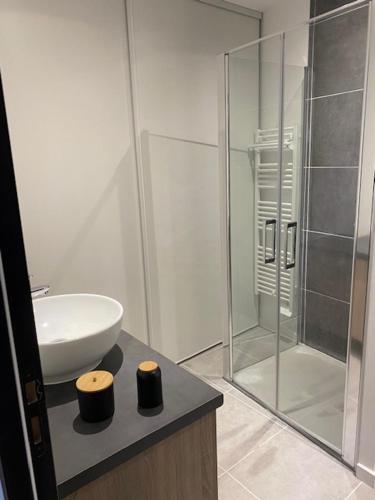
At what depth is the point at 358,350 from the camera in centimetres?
174

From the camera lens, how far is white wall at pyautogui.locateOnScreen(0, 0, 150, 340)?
1890 mm

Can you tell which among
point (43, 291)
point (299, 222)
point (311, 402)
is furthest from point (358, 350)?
point (43, 291)

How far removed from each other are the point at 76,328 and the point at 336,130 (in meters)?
2.05

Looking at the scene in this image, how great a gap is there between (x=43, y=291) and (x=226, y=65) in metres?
1.63

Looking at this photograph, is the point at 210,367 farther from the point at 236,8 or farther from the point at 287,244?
the point at 236,8

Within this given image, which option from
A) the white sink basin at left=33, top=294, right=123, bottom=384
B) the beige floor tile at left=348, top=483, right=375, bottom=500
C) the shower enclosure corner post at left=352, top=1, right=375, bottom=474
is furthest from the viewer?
the beige floor tile at left=348, top=483, right=375, bottom=500

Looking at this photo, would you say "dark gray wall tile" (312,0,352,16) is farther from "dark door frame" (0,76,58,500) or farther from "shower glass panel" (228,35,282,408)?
"dark door frame" (0,76,58,500)

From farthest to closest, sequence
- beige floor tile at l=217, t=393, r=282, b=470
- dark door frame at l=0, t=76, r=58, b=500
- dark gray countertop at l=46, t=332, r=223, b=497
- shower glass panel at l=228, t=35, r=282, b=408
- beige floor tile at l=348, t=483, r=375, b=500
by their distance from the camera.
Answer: shower glass panel at l=228, t=35, r=282, b=408 → beige floor tile at l=217, t=393, r=282, b=470 → beige floor tile at l=348, t=483, r=375, b=500 → dark gray countertop at l=46, t=332, r=223, b=497 → dark door frame at l=0, t=76, r=58, b=500

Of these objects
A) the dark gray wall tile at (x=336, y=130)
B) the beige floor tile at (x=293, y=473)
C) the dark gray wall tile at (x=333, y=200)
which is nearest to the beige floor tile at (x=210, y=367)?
the beige floor tile at (x=293, y=473)

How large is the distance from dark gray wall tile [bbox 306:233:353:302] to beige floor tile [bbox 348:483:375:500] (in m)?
1.17

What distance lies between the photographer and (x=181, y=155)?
8.57 ft

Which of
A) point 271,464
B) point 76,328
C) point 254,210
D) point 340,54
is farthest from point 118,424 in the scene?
point 340,54

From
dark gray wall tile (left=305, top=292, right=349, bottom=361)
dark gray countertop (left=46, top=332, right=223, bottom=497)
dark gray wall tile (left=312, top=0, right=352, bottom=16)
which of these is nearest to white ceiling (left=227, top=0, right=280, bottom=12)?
dark gray wall tile (left=312, top=0, right=352, bottom=16)

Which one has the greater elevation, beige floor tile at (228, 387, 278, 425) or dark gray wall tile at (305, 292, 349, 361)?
dark gray wall tile at (305, 292, 349, 361)
